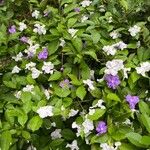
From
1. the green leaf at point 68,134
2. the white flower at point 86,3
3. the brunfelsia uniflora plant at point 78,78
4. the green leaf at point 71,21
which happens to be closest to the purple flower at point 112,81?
the brunfelsia uniflora plant at point 78,78

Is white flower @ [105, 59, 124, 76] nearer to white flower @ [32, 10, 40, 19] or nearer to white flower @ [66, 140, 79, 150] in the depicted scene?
white flower @ [66, 140, 79, 150]

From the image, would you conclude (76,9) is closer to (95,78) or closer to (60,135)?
(95,78)

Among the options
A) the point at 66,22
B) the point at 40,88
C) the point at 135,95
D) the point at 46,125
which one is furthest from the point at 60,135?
the point at 66,22

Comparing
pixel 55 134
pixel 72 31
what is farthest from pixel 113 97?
pixel 72 31

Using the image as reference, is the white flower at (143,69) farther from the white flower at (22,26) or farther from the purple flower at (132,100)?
the white flower at (22,26)

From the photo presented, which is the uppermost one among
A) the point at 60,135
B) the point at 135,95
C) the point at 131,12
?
the point at 131,12

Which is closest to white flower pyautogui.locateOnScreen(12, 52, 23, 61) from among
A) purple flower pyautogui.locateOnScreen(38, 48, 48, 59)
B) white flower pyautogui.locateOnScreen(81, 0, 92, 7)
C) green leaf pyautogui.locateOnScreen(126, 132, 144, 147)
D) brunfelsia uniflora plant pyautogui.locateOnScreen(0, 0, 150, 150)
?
brunfelsia uniflora plant pyautogui.locateOnScreen(0, 0, 150, 150)
